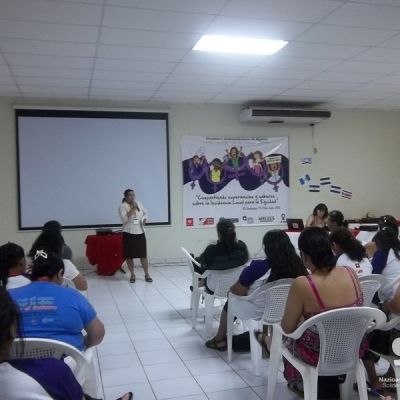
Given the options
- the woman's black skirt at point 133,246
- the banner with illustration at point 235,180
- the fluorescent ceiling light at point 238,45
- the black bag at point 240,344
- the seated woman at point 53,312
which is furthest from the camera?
the banner with illustration at point 235,180

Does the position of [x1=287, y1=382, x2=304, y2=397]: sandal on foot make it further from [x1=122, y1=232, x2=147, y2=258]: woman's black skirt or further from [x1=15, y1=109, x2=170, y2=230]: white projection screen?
A: [x1=15, y1=109, x2=170, y2=230]: white projection screen

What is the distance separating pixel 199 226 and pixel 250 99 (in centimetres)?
233

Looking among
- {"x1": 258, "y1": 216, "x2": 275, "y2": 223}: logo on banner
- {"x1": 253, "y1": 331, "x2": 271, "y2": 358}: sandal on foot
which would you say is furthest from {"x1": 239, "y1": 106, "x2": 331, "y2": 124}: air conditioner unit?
{"x1": 253, "y1": 331, "x2": 271, "y2": 358}: sandal on foot

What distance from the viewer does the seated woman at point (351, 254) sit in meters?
2.82

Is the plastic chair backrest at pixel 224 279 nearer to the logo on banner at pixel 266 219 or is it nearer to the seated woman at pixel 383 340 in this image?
the seated woman at pixel 383 340

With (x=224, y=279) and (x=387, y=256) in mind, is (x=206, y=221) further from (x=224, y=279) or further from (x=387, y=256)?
(x=387, y=256)

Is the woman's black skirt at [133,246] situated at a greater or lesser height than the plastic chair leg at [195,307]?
greater

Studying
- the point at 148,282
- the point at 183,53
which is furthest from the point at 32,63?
the point at 148,282

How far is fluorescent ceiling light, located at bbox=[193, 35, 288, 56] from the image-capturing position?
4.29m

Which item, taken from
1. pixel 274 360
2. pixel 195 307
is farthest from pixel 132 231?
pixel 274 360

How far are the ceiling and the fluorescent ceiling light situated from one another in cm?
11

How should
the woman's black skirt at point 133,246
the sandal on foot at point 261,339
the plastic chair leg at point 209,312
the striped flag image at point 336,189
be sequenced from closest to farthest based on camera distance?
the sandal on foot at point 261,339
the plastic chair leg at point 209,312
the woman's black skirt at point 133,246
the striped flag image at point 336,189

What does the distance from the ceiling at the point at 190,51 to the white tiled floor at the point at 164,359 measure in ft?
9.15

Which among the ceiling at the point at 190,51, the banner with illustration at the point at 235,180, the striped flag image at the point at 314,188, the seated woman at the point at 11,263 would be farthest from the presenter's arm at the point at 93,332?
the striped flag image at the point at 314,188
